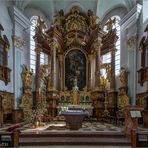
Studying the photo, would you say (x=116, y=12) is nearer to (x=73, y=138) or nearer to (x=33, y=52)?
(x=33, y=52)

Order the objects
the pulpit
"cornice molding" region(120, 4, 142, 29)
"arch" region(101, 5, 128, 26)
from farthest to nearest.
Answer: "arch" region(101, 5, 128, 26)
"cornice molding" region(120, 4, 142, 29)
the pulpit

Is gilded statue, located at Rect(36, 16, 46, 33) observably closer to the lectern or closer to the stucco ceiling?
the stucco ceiling

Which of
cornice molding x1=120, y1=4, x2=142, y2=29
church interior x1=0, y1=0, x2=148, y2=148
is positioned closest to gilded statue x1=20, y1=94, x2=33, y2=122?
church interior x1=0, y1=0, x2=148, y2=148

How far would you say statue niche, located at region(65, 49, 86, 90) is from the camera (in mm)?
17416

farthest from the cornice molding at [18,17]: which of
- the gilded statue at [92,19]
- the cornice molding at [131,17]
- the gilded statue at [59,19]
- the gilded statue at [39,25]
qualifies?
the cornice molding at [131,17]

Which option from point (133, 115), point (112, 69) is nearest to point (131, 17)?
point (112, 69)

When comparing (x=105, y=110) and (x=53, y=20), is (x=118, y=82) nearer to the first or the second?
(x=105, y=110)

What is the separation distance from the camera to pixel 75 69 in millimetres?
17547

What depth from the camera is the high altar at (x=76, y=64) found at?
53.5 feet

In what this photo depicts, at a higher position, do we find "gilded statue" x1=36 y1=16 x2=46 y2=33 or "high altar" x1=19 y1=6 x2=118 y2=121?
"gilded statue" x1=36 y1=16 x2=46 y2=33

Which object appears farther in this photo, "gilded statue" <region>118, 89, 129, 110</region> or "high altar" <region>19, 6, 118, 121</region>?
"high altar" <region>19, 6, 118, 121</region>

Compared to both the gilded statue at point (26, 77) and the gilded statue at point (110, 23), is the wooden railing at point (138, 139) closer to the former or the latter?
the gilded statue at point (26, 77)

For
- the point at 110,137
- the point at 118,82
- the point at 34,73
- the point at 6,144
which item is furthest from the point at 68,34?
the point at 6,144

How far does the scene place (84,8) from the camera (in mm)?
18781
